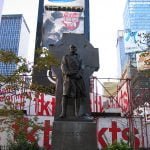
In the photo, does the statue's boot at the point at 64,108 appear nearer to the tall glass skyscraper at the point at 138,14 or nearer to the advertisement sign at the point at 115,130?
the advertisement sign at the point at 115,130

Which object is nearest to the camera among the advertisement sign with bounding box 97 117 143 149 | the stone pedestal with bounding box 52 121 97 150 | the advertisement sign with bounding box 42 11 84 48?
the stone pedestal with bounding box 52 121 97 150

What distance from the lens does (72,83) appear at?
11133 mm

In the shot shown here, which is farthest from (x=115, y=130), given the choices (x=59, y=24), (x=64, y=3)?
(x=64, y=3)

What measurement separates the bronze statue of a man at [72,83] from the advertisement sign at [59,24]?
1675 inches

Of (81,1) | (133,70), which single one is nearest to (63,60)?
(133,70)

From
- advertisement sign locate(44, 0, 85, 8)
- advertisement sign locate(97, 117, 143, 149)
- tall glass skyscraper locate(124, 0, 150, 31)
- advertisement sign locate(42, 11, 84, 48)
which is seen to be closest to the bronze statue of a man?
advertisement sign locate(97, 117, 143, 149)

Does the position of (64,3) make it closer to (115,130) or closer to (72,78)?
(115,130)

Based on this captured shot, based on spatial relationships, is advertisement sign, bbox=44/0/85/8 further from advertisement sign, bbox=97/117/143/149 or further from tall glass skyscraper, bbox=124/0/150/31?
tall glass skyscraper, bbox=124/0/150/31

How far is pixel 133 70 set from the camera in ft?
169

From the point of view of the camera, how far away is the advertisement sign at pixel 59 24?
5497cm

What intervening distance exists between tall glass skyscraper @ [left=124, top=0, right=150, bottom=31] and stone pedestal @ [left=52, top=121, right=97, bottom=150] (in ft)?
348

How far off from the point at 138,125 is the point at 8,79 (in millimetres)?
7584

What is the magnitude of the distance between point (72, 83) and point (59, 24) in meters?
47.5

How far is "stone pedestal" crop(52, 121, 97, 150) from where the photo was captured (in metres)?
10.4
